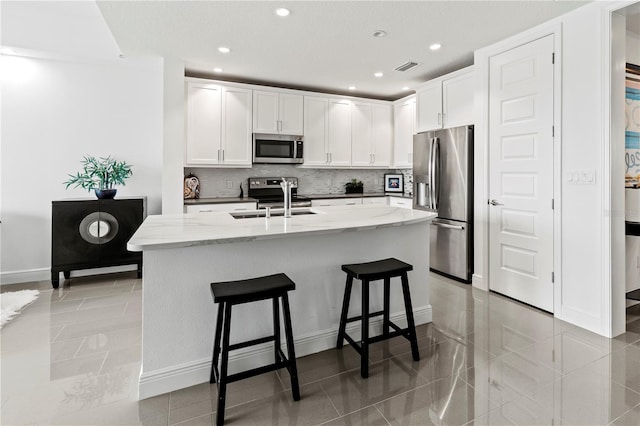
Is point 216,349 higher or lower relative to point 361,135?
lower

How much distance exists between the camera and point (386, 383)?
206 centimetres

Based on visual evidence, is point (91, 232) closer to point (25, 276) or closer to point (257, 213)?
point (25, 276)

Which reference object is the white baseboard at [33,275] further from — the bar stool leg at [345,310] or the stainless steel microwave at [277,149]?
the bar stool leg at [345,310]

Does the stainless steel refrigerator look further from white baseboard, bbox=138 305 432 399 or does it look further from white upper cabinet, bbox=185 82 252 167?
white upper cabinet, bbox=185 82 252 167

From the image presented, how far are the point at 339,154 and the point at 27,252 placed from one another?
13.9ft

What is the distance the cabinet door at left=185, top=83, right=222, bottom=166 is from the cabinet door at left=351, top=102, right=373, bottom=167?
2.09 metres

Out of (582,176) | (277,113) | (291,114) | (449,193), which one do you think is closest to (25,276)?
(277,113)

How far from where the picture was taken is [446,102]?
4.27 meters

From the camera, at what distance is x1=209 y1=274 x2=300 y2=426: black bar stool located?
175 cm

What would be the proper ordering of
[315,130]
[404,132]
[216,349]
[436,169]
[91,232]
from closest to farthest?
[216,349] → [91,232] → [436,169] → [315,130] → [404,132]

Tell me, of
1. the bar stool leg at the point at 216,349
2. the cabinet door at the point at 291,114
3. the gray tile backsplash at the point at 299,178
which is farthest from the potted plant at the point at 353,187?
the bar stool leg at the point at 216,349

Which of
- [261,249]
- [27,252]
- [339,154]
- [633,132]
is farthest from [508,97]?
[27,252]

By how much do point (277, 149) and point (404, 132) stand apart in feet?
6.80

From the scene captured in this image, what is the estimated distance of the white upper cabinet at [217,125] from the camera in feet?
14.4
